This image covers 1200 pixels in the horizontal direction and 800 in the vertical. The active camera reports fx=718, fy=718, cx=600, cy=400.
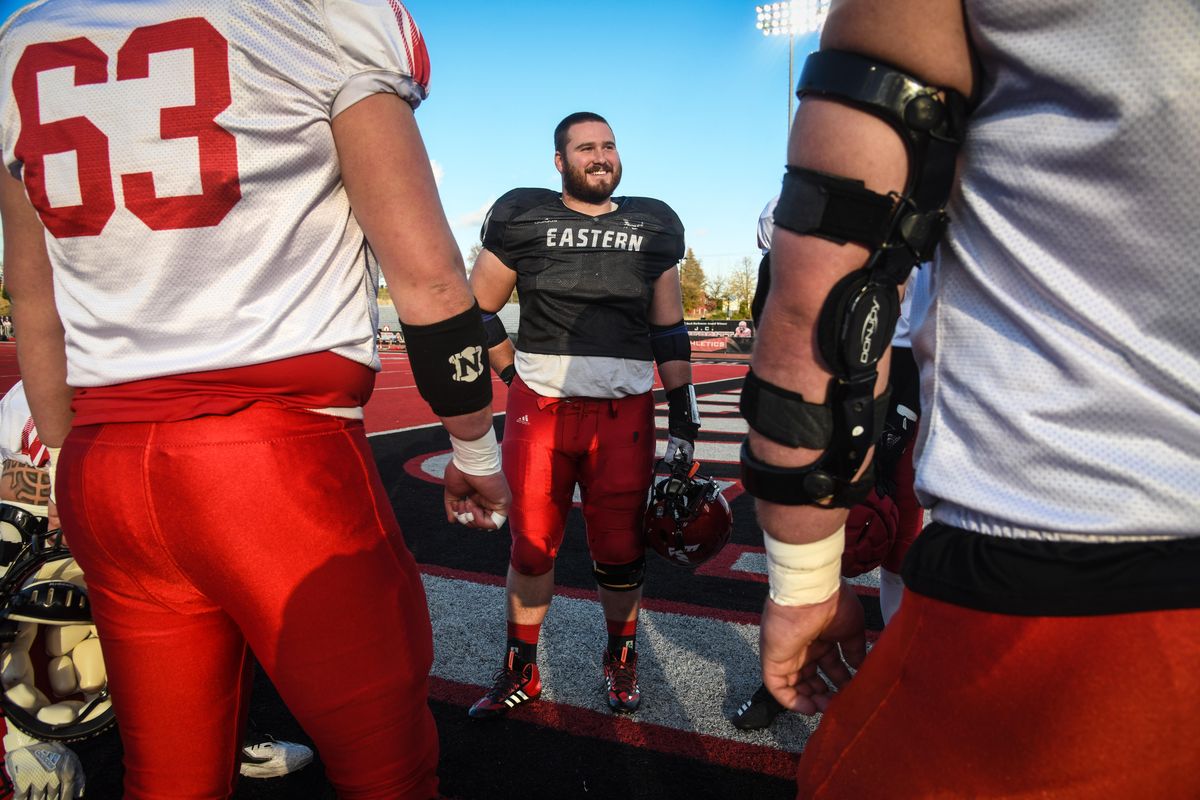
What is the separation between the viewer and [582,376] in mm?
2807

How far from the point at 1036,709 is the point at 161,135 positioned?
1.45 m

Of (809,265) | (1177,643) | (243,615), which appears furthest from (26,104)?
(1177,643)

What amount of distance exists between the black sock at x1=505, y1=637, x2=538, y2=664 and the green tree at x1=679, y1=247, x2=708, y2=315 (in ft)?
194

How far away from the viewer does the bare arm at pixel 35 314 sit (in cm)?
137

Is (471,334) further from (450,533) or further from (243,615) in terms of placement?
(450,533)

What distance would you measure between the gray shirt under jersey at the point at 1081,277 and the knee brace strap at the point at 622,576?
201 centimetres

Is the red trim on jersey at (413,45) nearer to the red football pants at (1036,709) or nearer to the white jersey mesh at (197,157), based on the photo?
the white jersey mesh at (197,157)

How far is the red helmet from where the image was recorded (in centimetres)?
270

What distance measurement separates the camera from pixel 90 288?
1.24 metres

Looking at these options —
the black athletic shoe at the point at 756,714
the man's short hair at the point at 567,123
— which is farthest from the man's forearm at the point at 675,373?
the black athletic shoe at the point at 756,714

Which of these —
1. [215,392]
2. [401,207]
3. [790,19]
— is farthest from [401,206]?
[790,19]

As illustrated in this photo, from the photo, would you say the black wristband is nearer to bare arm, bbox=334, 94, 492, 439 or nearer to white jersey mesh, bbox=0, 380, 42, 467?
bare arm, bbox=334, 94, 492, 439

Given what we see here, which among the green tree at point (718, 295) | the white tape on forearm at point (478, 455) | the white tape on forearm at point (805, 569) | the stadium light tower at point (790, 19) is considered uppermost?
the stadium light tower at point (790, 19)

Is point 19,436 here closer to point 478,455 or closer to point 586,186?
point 478,455
